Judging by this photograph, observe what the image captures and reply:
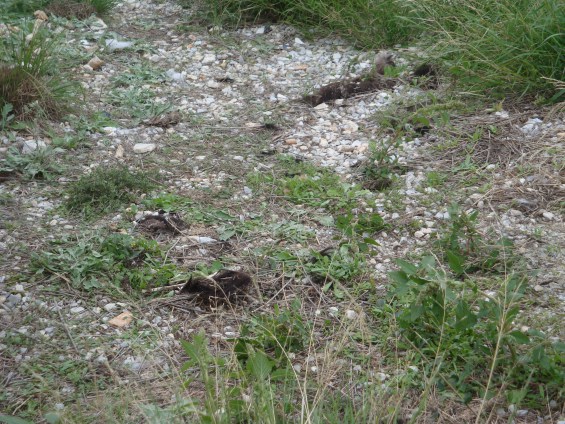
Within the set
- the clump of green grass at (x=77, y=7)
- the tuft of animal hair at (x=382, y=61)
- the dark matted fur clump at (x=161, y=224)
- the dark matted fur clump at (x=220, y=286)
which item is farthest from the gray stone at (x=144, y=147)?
the clump of green grass at (x=77, y=7)

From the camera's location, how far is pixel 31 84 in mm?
4602

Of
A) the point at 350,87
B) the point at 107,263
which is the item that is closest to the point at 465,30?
the point at 350,87

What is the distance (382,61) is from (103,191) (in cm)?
226

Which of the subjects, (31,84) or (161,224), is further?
(31,84)

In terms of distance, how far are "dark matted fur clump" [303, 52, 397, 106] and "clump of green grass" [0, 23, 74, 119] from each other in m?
1.51

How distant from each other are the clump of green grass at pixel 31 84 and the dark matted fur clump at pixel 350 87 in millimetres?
1510

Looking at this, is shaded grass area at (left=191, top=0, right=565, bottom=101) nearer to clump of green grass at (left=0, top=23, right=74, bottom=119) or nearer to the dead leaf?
clump of green grass at (left=0, top=23, right=74, bottom=119)

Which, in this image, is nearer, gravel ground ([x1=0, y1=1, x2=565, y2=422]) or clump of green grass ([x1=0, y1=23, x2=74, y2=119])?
gravel ground ([x1=0, y1=1, x2=565, y2=422])

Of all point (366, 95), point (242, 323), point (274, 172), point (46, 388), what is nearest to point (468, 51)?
point (366, 95)

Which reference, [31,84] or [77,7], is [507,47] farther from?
[77,7]

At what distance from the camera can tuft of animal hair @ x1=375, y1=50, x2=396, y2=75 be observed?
5254mm

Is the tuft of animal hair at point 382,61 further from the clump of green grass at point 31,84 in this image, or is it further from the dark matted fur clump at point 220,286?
the dark matted fur clump at point 220,286

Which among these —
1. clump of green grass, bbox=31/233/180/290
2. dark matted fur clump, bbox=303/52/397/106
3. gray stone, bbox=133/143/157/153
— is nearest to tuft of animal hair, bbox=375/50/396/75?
dark matted fur clump, bbox=303/52/397/106

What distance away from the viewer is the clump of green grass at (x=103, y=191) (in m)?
3.86
